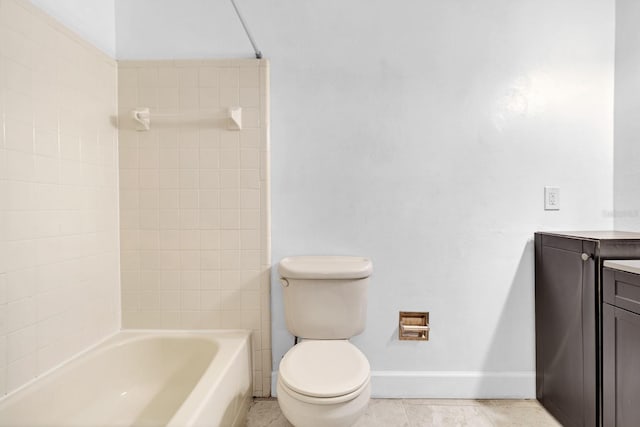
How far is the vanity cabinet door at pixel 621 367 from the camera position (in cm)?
122

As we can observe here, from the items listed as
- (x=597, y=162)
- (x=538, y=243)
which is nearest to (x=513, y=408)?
(x=538, y=243)

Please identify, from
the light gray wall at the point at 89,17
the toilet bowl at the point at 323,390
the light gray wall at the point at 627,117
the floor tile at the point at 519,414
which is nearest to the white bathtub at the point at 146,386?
the toilet bowl at the point at 323,390

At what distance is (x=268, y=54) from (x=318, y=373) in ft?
5.11

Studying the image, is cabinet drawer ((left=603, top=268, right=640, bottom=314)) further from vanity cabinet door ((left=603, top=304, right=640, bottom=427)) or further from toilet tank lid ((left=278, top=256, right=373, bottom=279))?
toilet tank lid ((left=278, top=256, right=373, bottom=279))

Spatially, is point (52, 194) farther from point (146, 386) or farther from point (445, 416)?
point (445, 416)

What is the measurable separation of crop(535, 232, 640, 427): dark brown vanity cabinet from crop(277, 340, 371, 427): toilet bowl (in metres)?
0.95

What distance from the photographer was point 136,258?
1.78 m

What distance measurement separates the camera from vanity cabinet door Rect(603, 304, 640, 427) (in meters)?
1.22

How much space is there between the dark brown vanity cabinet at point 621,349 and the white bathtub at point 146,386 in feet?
4.90

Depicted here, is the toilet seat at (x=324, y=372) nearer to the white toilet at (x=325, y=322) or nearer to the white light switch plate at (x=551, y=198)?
the white toilet at (x=325, y=322)

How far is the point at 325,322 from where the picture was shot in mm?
1620

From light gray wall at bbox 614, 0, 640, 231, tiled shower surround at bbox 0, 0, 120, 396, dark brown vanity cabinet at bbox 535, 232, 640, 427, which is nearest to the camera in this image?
tiled shower surround at bbox 0, 0, 120, 396

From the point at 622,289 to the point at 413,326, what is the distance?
892mm

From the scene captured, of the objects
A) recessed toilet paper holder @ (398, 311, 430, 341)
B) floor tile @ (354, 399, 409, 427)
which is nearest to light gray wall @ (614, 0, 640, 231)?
recessed toilet paper holder @ (398, 311, 430, 341)
